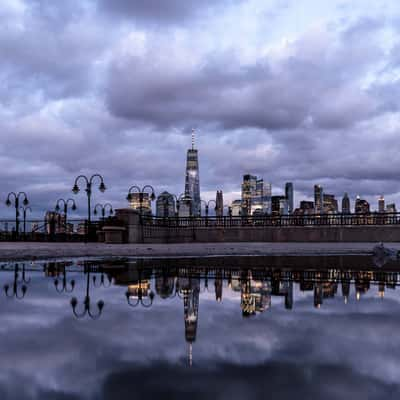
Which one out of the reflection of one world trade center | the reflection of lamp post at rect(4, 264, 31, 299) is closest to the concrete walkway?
the reflection of lamp post at rect(4, 264, 31, 299)

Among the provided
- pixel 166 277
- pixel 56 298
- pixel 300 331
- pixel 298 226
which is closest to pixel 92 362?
pixel 300 331

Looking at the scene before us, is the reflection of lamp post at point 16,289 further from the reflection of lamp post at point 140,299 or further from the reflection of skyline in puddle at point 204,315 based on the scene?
the reflection of lamp post at point 140,299

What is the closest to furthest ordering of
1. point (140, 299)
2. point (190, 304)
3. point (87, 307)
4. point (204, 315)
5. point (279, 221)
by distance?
point (204, 315), point (87, 307), point (190, 304), point (140, 299), point (279, 221)

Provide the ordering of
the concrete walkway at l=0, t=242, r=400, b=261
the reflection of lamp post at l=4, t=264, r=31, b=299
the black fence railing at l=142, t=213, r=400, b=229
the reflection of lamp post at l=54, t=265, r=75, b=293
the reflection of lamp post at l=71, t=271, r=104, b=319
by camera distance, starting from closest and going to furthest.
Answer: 1. the reflection of lamp post at l=71, t=271, r=104, b=319
2. the reflection of lamp post at l=4, t=264, r=31, b=299
3. the reflection of lamp post at l=54, t=265, r=75, b=293
4. the concrete walkway at l=0, t=242, r=400, b=261
5. the black fence railing at l=142, t=213, r=400, b=229

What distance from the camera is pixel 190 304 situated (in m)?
6.40

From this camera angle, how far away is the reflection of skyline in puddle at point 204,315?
3809mm

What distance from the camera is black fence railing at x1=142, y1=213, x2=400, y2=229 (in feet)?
119

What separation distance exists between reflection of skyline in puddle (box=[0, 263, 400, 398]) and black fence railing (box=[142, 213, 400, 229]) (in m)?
27.7

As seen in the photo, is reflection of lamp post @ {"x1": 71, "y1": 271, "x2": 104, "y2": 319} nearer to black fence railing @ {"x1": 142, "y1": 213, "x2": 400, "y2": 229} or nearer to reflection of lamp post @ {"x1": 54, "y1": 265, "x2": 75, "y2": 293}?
reflection of lamp post @ {"x1": 54, "y1": 265, "x2": 75, "y2": 293}

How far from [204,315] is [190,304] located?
897 mm

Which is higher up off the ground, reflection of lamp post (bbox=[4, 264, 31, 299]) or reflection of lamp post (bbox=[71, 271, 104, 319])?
reflection of lamp post (bbox=[71, 271, 104, 319])

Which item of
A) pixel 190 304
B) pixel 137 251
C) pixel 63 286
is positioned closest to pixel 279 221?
pixel 137 251

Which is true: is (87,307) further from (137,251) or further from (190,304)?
(137,251)

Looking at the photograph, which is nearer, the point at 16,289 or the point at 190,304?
the point at 190,304
